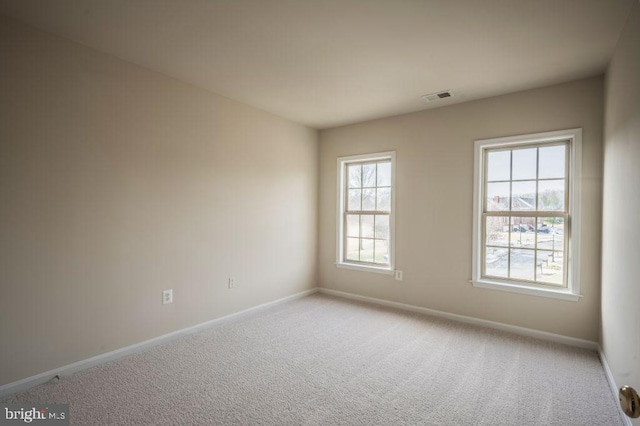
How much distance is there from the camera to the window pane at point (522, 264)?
11.0ft

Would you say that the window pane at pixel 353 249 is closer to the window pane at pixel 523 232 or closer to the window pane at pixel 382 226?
the window pane at pixel 382 226

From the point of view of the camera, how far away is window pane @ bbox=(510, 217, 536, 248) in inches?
132

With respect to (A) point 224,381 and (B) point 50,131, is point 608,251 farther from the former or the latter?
(B) point 50,131

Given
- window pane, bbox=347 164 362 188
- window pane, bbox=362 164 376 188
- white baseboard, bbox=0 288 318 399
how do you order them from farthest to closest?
1. window pane, bbox=347 164 362 188
2. window pane, bbox=362 164 376 188
3. white baseboard, bbox=0 288 318 399

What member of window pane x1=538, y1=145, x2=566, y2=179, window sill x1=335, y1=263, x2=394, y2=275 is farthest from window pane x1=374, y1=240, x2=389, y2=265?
window pane x1=538, y1=145, x2=566, y2=179

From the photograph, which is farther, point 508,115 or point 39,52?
point 508,115

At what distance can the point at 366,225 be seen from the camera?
4605 mm

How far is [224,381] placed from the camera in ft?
7.80

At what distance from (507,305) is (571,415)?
4.78ft

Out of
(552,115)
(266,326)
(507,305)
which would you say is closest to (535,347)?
(507,305)

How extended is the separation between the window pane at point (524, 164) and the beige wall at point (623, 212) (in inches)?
25.0

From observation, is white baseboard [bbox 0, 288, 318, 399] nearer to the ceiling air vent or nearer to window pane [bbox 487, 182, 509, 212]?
window pane [bbox 487, 182, 509, 212]

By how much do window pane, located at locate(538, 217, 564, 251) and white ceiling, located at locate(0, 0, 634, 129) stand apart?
4.47 ft

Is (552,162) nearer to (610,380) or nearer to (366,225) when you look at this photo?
(610,380)
